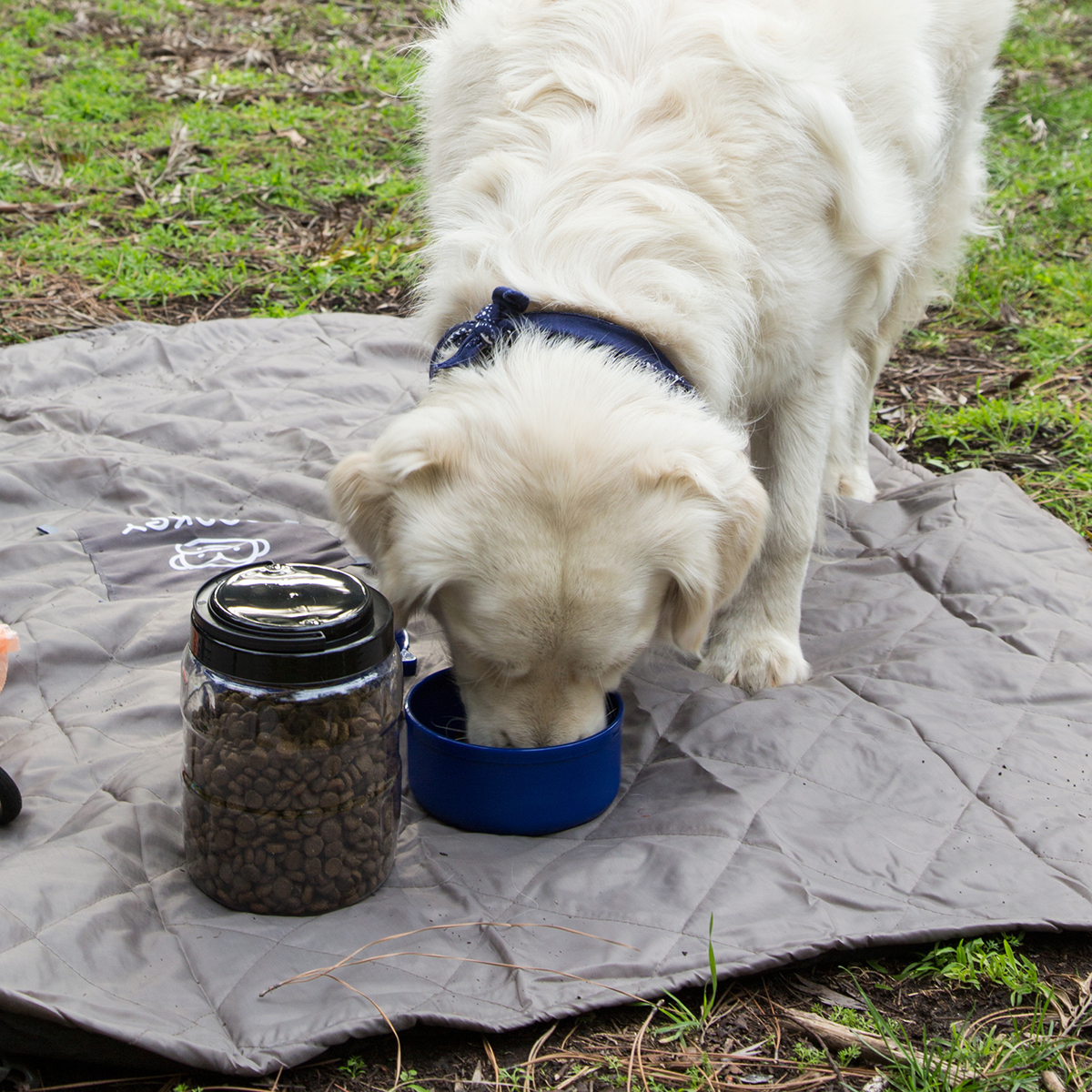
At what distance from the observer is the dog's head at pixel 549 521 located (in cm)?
214

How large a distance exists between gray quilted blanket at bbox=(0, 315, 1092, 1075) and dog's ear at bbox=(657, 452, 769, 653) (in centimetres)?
39

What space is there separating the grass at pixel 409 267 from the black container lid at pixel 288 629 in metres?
0.65

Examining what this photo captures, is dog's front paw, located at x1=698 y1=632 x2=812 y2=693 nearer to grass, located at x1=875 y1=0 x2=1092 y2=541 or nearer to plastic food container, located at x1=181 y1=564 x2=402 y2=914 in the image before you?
plastic food container, located at x1=181 y1=564 x2=402 y2=914

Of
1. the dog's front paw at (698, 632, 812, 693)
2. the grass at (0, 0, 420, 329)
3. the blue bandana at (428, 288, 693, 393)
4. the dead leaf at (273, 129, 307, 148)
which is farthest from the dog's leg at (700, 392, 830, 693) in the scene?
the dead leaf at (273, 129, 307, 148)

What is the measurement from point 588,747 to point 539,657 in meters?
0.25

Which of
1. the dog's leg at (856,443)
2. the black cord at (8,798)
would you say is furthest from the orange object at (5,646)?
the dog's leg at (856,443)

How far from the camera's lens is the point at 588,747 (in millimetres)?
2355

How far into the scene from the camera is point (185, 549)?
11.3ft

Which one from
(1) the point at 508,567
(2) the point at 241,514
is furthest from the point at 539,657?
(2) the point at 241,514

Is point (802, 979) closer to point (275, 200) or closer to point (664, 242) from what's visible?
point (664, 242)

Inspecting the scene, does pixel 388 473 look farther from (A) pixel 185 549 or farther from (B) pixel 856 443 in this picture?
(B) pixel 856 443

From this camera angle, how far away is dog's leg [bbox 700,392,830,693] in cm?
318

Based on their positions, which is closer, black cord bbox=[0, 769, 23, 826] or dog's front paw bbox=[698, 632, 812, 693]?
black cord bbox=[0, 769, 23, 826]

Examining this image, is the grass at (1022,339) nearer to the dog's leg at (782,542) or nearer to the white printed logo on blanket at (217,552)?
the dog's leg at (782,542)
